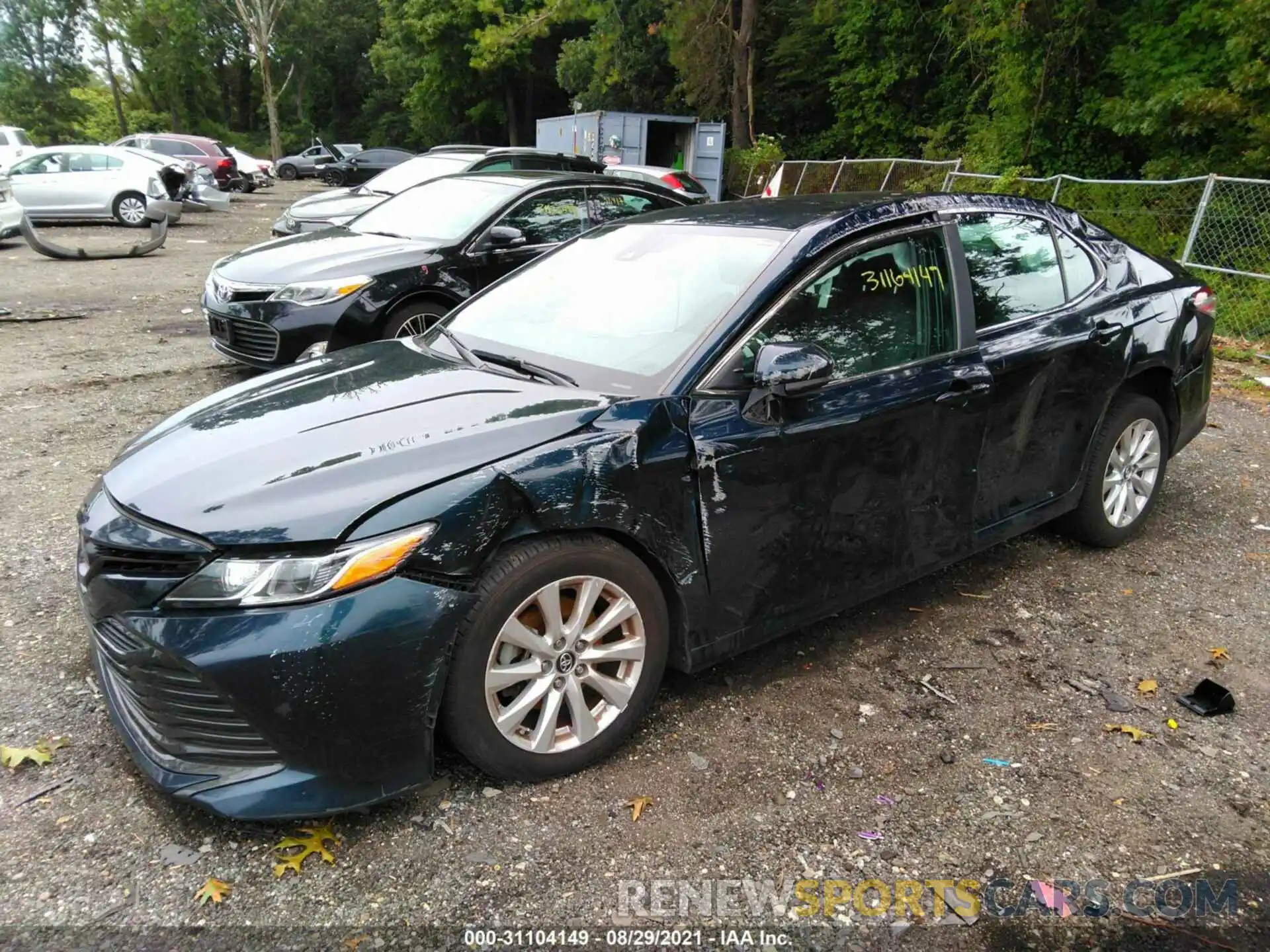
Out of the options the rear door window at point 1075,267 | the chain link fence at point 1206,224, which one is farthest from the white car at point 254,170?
the rear door window at point 1075,267

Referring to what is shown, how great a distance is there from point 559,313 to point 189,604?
175 cm

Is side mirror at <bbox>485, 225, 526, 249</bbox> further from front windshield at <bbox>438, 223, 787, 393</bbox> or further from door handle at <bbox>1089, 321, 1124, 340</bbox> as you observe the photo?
door handle at <bbox>1089, 321, 1124, 340</bbox>

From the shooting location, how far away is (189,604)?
2.21 m

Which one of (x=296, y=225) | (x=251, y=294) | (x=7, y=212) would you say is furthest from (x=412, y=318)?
(x=7, y=212)

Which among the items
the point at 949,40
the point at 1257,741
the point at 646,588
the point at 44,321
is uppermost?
the point at 949,40

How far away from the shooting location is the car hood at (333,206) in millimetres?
10805

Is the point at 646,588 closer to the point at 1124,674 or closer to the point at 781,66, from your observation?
the point at 1124,674

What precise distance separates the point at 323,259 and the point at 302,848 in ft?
16.3

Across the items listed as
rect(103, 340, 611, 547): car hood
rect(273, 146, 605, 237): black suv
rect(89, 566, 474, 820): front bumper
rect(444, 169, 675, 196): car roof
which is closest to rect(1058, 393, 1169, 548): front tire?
rect(103, 340, 611, 547): car hood

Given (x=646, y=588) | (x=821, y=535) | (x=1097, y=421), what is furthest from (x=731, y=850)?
(x=1097, y=421)

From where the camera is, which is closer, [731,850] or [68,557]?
[731,850]

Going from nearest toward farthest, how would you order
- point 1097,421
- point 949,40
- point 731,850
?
point 731,850, point 1097,421, point 949,40

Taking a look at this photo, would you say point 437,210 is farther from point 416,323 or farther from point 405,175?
point 405,175

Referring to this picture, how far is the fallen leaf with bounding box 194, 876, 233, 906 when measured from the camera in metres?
2.19
